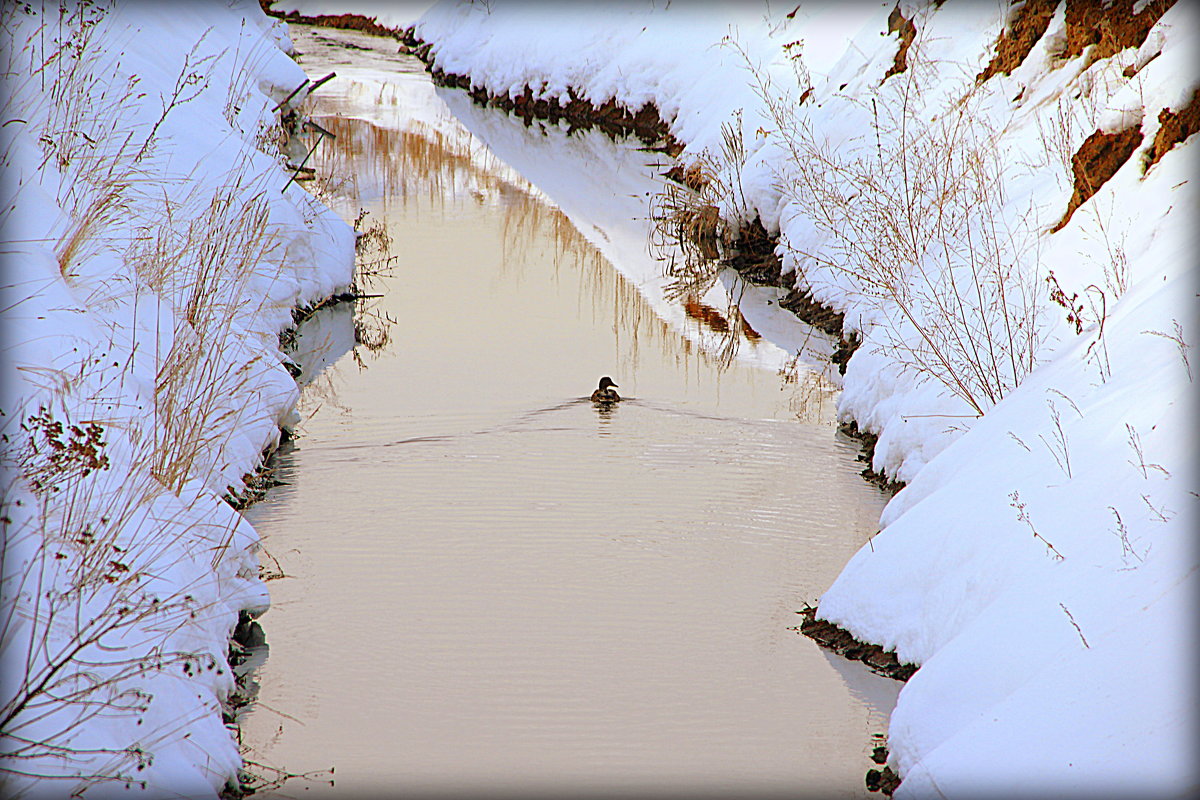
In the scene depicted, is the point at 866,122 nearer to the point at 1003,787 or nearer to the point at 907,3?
the point at 907,3

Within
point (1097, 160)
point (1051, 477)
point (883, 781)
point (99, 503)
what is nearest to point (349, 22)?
point (1097, 160)

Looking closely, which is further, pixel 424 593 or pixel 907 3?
pixel 907 3

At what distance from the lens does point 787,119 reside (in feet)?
52.4

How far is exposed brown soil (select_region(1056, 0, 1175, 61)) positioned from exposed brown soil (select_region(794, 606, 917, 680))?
5.42m

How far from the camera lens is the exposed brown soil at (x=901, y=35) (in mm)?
14344

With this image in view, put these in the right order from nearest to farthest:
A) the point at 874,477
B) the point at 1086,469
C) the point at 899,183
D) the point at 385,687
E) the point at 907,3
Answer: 1. the point at 1086,469
2. the point at 385,687
3. the point at 874,477
4. the point at 899,183
5. the point at 907,3

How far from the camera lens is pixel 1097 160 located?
852 cm

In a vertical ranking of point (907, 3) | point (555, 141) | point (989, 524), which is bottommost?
point (989, 524)

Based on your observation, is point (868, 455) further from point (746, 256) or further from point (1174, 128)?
point (746, 256)

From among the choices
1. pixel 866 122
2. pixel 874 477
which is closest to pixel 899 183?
pixel 866 122

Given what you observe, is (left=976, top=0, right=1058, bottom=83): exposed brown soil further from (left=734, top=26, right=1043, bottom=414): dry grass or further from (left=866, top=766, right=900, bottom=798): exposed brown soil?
(left=866, top=766, right=900, bottom=798): exposed brown soil

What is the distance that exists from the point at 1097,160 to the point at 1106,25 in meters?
1.92

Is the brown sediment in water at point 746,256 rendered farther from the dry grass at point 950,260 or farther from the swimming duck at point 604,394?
the swimming duck at point 604,394

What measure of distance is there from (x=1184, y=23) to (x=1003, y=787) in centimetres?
645
